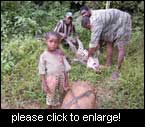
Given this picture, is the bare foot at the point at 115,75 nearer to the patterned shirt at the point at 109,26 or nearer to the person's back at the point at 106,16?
the patterned shirt at the point at 109,26

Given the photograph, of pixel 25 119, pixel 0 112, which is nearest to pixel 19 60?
pixel 0 112

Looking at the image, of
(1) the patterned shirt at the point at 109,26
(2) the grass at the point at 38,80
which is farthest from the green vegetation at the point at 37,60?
(1) the patterned shirt at the point at 109,26

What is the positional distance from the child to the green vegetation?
0.65 metres

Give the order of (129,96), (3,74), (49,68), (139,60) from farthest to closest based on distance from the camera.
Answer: (139,60) < (3,74) < (129,96) < (49,68)

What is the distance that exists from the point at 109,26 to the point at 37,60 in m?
1.15

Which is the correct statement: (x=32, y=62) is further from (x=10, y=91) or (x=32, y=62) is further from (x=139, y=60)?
(x=139, y=60)

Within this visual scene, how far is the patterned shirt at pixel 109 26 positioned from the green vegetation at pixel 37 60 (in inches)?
17.2

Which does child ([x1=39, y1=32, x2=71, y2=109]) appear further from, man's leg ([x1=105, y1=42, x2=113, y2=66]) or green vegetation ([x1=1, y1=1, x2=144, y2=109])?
man's leg ([x1=105, y1=42, x2=113, y2=66])

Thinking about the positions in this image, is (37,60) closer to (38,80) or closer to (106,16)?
(38,80)

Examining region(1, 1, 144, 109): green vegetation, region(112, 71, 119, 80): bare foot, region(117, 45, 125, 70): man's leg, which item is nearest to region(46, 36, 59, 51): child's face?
region(1, 1, 144, 109): green vegetation

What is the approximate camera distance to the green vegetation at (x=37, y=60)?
20.7ft

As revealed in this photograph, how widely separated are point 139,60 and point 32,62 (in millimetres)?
1572

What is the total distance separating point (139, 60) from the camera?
7371 millimetres

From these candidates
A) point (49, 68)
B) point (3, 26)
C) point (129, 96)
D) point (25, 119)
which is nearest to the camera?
point (25, 119)
